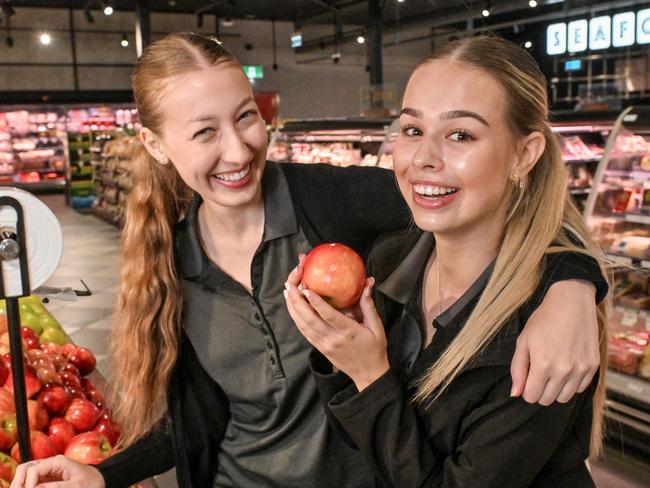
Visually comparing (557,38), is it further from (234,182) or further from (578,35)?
(234,182)

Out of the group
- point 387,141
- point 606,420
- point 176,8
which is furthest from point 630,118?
point 176,8

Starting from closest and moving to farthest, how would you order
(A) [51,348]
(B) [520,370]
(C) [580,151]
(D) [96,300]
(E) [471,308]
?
(B) [520,370]
(E) [471,308]
(A) [51,348]
(C) [580,151]
(D) [96,300]

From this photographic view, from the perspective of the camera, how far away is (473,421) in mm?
1148

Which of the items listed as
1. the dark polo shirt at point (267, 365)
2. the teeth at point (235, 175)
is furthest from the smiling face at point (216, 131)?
the dark polo shirt at point (267, 365)

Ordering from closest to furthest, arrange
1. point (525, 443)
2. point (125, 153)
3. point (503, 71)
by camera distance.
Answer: point (525, 443), point (503, 71), point (125, 153)

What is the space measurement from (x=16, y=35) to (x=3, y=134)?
2.58m

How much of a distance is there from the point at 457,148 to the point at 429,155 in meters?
0.05

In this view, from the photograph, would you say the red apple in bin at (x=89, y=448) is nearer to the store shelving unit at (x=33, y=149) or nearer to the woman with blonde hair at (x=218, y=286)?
the woman with blonde hair at (x=218, y=286)

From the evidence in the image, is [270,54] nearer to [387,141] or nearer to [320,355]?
[387,141]

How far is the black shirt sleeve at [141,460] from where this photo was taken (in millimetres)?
1645

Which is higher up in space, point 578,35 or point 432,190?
point 578,35

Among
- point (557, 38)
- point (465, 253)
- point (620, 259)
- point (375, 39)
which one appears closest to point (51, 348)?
point (465, 253)

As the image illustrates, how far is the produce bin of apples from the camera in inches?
80.4

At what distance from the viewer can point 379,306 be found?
1446 mm
